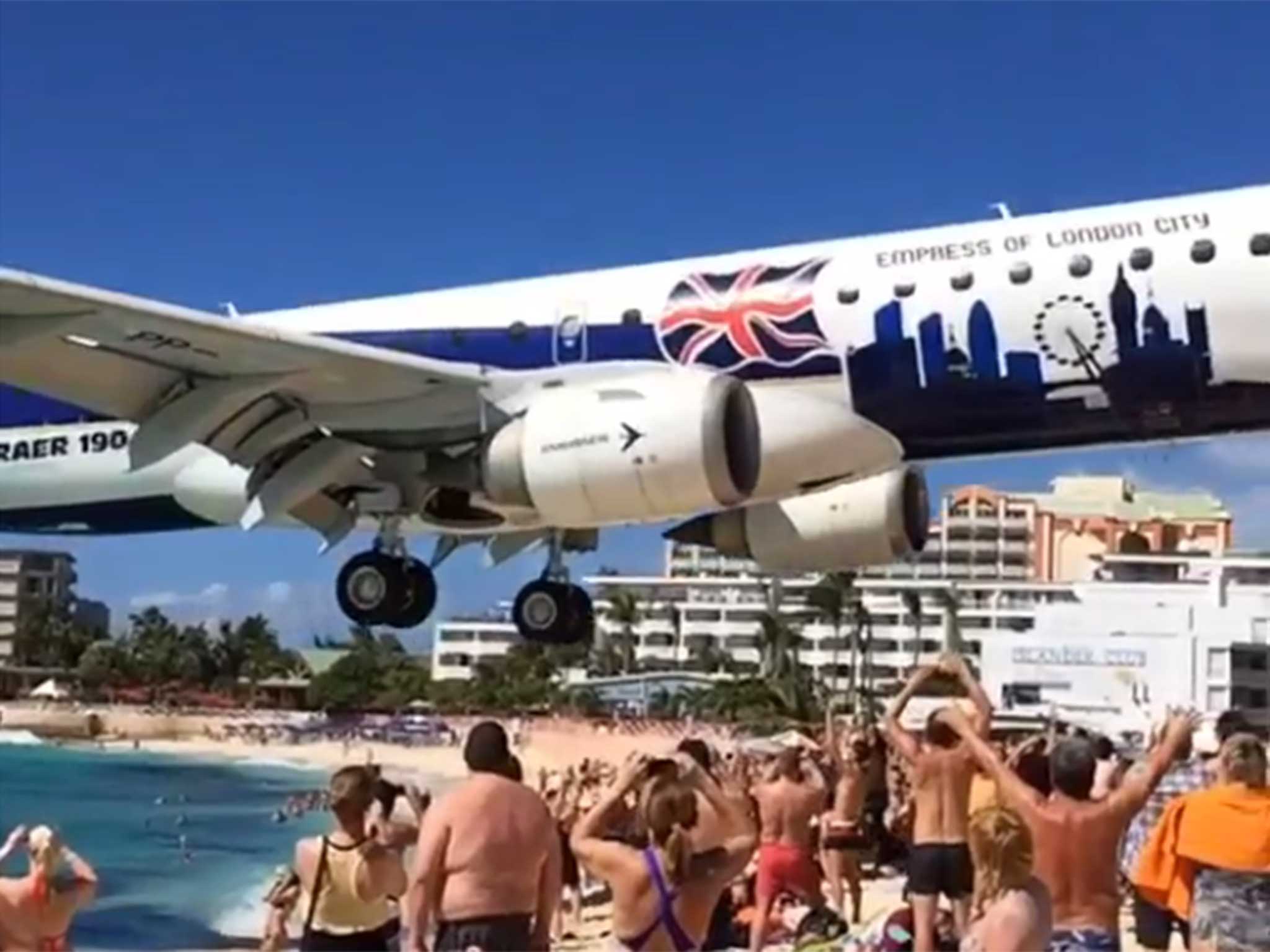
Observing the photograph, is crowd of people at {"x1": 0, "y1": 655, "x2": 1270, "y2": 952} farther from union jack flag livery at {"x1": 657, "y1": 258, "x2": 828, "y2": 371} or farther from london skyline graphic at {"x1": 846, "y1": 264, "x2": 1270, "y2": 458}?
union jack flag livery at {"x1": 657, "y1": 258, "x2": 828, "y2": 371}

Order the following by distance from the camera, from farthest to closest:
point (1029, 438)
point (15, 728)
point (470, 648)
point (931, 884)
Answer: point (470, 648)
point (15, 728)
point (1029, 438)
point (931, 884)

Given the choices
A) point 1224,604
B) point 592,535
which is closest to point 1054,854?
point 592,535

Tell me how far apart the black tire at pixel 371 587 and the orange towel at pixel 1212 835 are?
13.0m

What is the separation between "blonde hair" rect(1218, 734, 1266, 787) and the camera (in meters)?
7.53

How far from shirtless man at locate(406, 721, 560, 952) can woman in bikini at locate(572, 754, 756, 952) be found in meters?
0.32

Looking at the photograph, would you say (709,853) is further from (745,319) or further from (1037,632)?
(1037,632)

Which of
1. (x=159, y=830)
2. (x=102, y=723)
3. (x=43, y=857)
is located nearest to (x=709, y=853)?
(x=43, y=857)

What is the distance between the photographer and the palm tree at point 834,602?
335ft

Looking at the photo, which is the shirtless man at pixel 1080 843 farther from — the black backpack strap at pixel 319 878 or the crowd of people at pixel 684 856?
the black backpack strap at pixel 319 878

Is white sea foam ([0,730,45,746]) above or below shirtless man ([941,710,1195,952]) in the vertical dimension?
below

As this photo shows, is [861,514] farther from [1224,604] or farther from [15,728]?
[15,728]

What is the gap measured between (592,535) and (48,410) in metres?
6.27

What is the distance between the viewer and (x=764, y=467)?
1761 centimetres

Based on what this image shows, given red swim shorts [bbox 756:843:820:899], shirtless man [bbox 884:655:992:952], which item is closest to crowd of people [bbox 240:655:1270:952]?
shirtless man [bbox 884:655:992:952]
